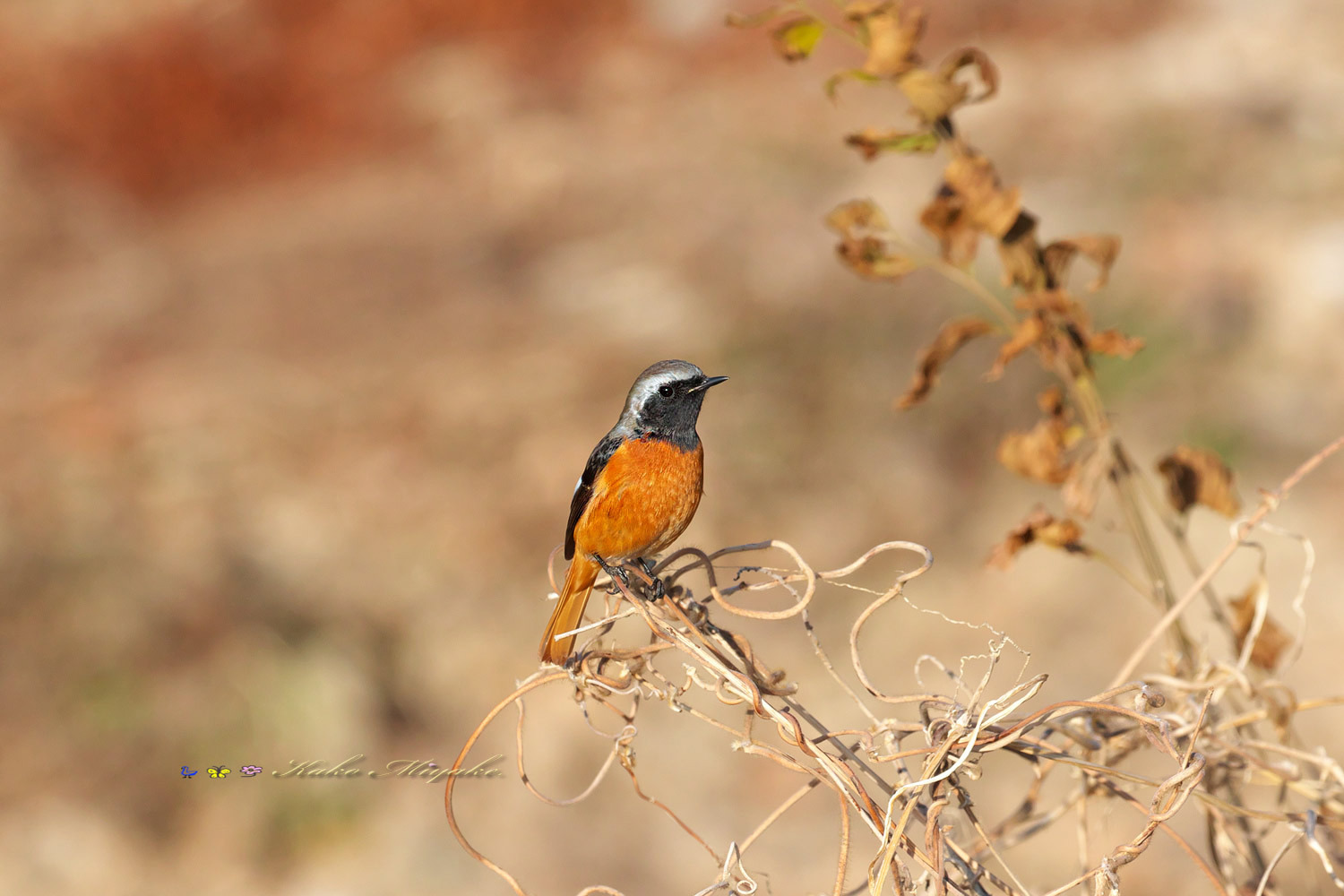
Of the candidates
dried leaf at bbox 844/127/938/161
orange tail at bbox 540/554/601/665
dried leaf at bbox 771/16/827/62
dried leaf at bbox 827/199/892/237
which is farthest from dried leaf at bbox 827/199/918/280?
orange tail at bbox 540/554/601/665

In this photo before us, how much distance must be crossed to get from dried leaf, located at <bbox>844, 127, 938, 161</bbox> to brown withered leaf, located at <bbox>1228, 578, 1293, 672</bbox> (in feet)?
4.35

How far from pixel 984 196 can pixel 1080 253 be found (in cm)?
29

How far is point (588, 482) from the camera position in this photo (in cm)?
297

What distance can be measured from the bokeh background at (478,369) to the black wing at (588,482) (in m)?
3.18

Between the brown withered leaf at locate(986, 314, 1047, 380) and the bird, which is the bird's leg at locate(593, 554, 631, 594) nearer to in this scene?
the bird

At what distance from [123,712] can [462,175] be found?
26.0ft

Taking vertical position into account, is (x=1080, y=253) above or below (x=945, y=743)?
above

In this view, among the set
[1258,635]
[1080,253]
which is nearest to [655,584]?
[1080,253]

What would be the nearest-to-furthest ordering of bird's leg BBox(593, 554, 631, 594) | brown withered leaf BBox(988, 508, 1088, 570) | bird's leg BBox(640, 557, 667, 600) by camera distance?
bird's leg BBox(640, 557, 667, 600), brown withered leaf BBox(988, 508, 1088, 570), bird's leg BBox(593, 554, 631, 594)

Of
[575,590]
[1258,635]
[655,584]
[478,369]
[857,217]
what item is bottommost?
[478,369]

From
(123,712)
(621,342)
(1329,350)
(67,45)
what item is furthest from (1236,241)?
(67,45)

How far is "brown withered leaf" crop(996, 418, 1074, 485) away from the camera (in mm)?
2463

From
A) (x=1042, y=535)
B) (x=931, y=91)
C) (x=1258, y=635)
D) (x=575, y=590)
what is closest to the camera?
(x=931, y=91)

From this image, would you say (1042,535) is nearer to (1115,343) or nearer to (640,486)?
(1115,343)
